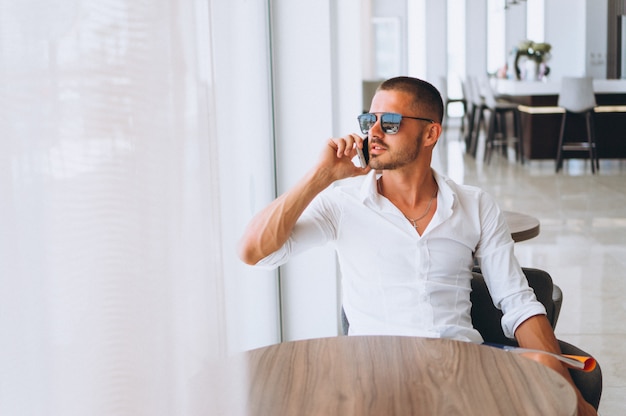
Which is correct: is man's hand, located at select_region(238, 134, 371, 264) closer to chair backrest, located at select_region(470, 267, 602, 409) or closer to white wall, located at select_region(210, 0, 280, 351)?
white wall, located at select_region(210, 0, 280, 351)

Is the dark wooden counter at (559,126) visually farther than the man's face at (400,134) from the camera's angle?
Yes

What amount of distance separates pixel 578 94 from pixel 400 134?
8.64 m

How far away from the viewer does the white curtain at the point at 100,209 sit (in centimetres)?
60

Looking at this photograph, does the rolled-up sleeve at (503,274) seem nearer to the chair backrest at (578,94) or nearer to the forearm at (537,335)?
the forearm at (537,335)

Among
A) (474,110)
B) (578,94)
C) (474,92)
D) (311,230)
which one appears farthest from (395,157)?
(474,110)

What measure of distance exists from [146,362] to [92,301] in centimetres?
11

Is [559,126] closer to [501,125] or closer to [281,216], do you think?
[501,125]

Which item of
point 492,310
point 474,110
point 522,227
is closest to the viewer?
point 492,310

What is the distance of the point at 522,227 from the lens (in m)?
3.12

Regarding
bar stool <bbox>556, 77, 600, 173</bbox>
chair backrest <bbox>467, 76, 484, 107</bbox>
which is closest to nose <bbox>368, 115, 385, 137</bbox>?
bar stool <bbox>556, 77, 600, 173</bbox>

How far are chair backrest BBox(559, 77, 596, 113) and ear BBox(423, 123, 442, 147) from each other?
8445 millimetres

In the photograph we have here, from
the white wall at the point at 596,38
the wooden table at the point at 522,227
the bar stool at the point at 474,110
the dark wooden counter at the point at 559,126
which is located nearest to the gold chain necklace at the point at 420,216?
the wooden table at the point at 522,227

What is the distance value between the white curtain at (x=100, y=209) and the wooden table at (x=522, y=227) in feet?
7.04

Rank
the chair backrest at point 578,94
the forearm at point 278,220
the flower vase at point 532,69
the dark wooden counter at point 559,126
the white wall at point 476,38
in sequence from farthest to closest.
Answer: the white wall at point 476,38, the flower vase at point 532,69, the dark wooden counter at point 559,126, the chair backrest at point 578,94, the forearm at point 278,220
